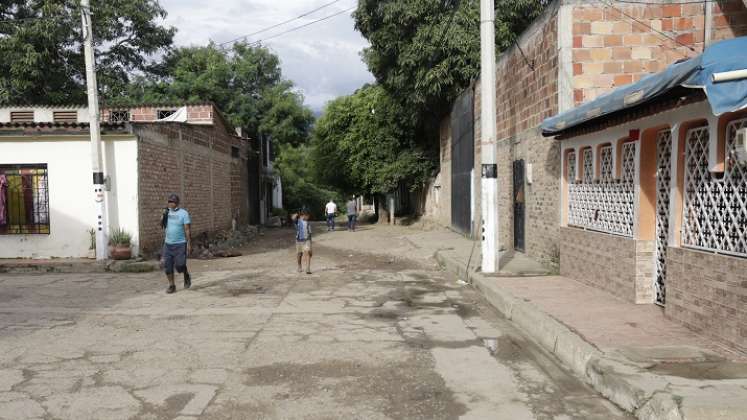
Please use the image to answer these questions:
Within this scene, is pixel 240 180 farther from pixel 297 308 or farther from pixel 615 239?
pixel 615 239

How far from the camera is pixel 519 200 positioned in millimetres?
12859

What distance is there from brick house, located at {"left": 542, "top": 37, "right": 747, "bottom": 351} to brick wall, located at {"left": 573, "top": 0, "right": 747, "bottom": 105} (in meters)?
1.75

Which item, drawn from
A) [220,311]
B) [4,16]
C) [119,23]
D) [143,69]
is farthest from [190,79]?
[220,311]

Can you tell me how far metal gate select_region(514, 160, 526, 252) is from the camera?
41.9 feet

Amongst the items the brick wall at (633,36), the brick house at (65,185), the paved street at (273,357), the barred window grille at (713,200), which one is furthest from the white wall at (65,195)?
the barred window grille at (713,200)

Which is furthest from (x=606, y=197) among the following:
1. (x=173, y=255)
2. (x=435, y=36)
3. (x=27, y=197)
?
(x=435, y=36)

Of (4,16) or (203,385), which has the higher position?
(4,16)

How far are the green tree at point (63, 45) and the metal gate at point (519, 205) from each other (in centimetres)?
2020

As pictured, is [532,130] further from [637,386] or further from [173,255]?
[637,386]

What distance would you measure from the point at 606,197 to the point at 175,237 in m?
6.98

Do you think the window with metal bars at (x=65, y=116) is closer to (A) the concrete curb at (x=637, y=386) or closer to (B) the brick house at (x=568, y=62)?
(B) the brick house at (x=568, y=62)

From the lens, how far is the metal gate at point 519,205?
1278cm

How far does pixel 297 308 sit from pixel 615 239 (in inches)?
181

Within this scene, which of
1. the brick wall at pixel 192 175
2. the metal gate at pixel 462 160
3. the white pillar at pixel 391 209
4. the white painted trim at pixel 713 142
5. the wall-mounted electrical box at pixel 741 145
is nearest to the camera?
the wall-mounted electrical box at pixel 741 145
